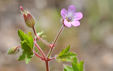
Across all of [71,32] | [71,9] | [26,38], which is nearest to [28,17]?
[26,38]

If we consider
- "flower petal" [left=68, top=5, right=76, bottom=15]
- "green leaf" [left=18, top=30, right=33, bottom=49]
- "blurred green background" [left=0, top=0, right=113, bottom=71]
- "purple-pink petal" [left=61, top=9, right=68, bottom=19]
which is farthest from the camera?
"blurred green background" [left=0, top=0, right=113, bottom=71]

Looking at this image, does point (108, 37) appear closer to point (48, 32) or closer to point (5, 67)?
point (48, 32)

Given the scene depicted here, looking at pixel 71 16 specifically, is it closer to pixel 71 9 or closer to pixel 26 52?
pixel 71 9

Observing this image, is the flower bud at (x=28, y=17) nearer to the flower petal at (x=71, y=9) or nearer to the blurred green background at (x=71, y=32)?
the flower petal at (x=71, y=9)

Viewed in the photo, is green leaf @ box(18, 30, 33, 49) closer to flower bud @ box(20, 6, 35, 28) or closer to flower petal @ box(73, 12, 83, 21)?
flower bud @ box(20, 6, 35, 28)

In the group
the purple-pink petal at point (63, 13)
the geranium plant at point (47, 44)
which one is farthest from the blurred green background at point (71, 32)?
the purple-pink petal at point (63, 13)

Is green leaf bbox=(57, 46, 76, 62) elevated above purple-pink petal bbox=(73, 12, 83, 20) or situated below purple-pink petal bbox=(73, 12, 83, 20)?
below

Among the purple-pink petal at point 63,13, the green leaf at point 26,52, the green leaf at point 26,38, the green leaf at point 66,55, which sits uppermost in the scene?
the purple-pink petal at point 63,13

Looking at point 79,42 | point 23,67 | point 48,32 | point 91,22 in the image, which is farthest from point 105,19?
point 23,67

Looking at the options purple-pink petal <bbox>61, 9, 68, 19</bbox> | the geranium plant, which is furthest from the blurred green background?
purple-pink petal <bbox>61, 9, 68, 19</bbox>
